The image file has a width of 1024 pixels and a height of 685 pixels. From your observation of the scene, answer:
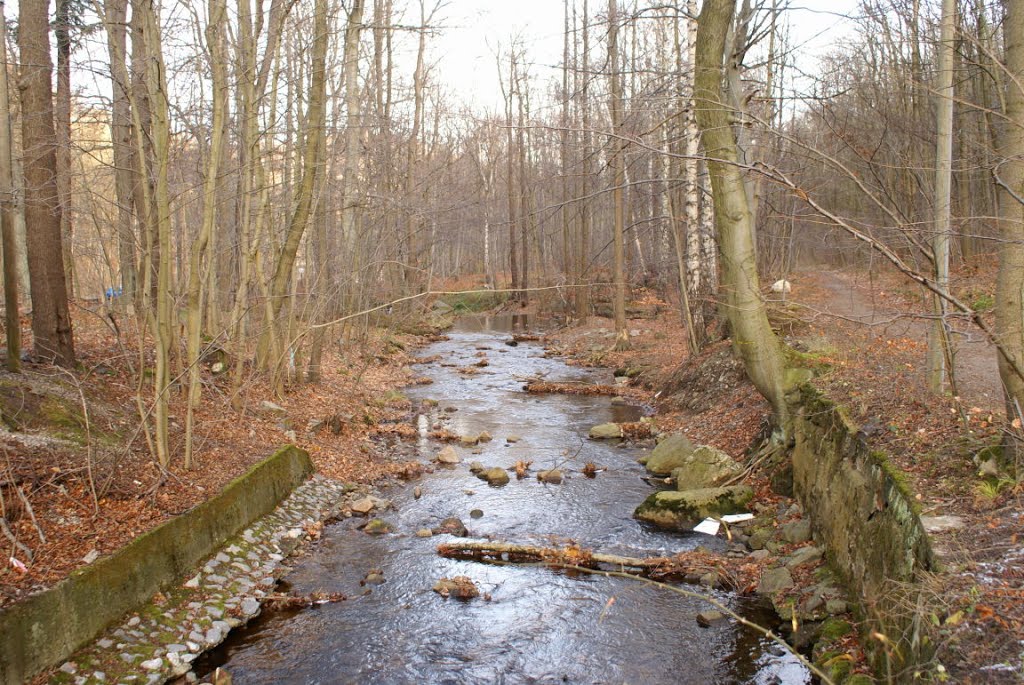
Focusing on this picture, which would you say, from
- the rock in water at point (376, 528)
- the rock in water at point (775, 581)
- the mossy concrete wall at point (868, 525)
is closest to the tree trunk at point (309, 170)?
the rock in water at point (376, 528)

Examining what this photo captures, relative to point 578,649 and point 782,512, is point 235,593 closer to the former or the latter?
point 578,649

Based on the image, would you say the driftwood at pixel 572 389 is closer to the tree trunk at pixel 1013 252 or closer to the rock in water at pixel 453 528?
the rock in water at pixel 453 528

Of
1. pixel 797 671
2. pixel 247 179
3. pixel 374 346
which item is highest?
pixel 247 179

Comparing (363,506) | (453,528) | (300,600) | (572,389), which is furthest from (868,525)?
(572,389)

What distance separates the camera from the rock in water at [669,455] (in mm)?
11148

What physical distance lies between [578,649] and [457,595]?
1.45 m

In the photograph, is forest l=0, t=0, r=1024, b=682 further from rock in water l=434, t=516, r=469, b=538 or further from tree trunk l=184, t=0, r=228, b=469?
rock in water l=434, t=516, r=469, b=538

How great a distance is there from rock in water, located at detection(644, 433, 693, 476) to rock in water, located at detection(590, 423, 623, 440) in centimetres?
166

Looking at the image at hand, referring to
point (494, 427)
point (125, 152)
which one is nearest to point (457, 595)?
point (494, 427)

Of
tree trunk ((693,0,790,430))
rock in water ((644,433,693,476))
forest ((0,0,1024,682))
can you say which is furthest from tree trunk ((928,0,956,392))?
rock in water ((644,433,693,476))

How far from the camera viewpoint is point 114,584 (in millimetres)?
5840

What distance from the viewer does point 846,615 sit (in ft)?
20.2

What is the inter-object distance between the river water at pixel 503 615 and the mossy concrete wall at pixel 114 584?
2.75 ft

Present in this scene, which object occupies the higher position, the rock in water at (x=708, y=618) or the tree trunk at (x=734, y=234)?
the tree trunk at (x=734, y=234)
